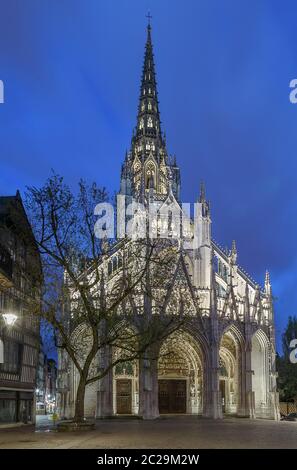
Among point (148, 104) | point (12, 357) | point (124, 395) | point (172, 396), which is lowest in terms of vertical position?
point (172, 396)

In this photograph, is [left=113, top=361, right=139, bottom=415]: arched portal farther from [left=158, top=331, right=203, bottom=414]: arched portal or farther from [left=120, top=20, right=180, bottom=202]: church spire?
[left=120, top=20, right=180, bottom=202]: church spire

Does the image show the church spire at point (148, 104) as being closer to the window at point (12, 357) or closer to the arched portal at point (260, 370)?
the arched portal at point (260, 370)

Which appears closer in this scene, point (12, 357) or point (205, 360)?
point (12, 357)

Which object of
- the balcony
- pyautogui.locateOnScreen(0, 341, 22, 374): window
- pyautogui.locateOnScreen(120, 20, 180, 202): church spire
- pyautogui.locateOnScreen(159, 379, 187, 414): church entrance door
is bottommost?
pyautogui.locateOnScreen(159, 379, 187, 414): church entrance door

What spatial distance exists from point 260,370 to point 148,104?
42.1 m

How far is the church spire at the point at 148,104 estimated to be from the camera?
3140 inches

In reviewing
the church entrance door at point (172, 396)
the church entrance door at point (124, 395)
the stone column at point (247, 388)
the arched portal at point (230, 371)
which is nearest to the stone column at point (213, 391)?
the arched portal at point (230, 371)

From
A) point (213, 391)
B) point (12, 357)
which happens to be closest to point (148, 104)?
point (213, 391)

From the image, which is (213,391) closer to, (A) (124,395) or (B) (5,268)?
(A) (124,395)

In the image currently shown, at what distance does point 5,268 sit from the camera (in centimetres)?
3192

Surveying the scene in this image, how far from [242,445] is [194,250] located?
128ft

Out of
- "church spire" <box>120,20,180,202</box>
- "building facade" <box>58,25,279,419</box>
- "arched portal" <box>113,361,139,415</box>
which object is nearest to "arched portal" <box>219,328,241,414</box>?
"building facade" <box>58,25,279,419</box>

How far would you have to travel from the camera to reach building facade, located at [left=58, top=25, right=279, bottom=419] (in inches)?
1941
